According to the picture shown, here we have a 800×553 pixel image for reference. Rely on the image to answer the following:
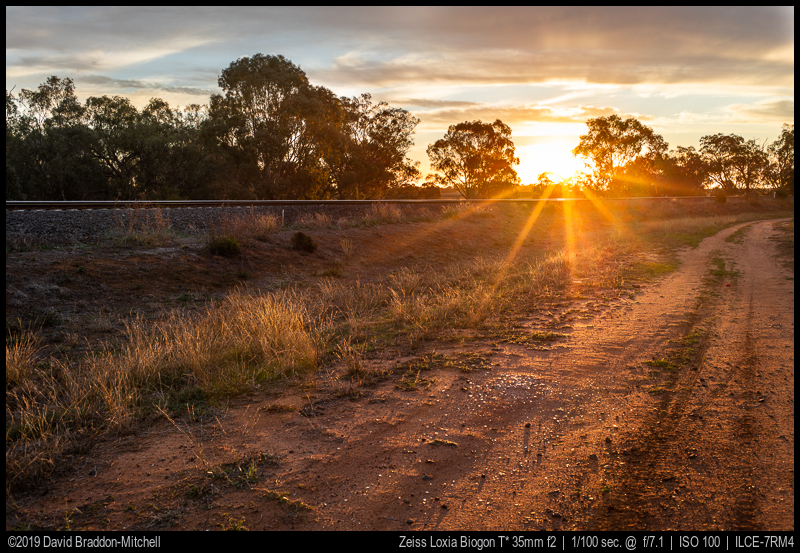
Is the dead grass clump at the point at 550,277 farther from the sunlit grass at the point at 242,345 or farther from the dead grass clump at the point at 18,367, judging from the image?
the dead grass clump at the point at 18,367

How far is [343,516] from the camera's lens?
3.05 meters

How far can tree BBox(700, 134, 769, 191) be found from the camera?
239 ft

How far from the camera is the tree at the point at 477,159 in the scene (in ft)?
186

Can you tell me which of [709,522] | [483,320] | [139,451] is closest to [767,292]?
[483,320]

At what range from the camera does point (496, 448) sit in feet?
12.7

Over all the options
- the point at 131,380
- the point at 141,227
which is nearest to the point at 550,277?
the point at 131,380

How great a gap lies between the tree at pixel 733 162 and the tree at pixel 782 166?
4.94 ft

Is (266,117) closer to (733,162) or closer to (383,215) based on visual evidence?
(383,215)

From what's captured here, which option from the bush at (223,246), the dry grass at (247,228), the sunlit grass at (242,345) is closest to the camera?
the sunlit grass at (242,345)

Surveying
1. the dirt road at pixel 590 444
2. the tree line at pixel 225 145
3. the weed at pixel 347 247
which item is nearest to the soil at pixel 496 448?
the dirt road at pixel 590 444

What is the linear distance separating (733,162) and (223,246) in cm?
8959

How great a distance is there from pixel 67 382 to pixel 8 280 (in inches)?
237

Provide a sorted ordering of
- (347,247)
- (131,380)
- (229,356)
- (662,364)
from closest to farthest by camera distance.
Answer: (131,380) < (662,364) < (229,356) < (347,247)

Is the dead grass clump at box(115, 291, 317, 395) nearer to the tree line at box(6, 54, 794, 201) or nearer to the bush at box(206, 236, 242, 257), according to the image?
the bush at box(206, 236, 242, 257)
